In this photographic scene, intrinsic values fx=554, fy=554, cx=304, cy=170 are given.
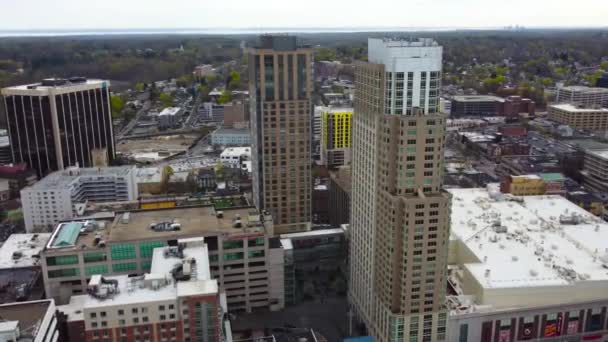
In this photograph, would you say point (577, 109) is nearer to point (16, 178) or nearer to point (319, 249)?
point (319, 249)

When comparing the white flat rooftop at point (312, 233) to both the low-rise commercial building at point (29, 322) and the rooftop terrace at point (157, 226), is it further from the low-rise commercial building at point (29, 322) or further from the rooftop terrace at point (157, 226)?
the low-rise commercial building at point (29, 322)

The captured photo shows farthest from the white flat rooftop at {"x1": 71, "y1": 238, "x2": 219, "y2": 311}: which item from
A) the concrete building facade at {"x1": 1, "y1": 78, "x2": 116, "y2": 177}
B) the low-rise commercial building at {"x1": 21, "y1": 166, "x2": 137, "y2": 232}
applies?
the concrete building facade at {"x1": 1, "y1": 78, "x2": 116, "y2": 177}

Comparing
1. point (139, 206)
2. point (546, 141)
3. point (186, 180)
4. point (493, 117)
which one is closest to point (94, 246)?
point (139, 206)

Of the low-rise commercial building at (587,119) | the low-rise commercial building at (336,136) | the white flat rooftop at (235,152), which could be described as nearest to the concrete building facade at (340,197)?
the low-rise commercial building at (336,136)

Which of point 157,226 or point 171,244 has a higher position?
point 157,226

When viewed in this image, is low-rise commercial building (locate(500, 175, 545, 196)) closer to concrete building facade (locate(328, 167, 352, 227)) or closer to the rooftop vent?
concrete building facade (locate(328, 167, 352, 227))

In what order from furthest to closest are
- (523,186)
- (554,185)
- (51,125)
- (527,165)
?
(51,125) < (527,165) < (554,185) < (523,186)

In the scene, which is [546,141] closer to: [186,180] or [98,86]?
[186,180]

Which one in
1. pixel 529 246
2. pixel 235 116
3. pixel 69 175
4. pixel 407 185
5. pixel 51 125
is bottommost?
pixel 529 246

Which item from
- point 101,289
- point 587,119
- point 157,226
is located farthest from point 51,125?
point 587,119
